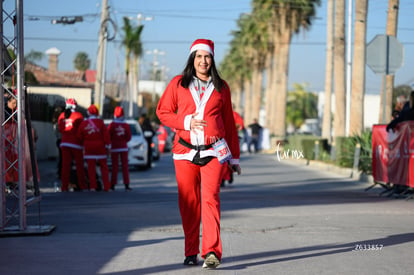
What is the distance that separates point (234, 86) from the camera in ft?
380

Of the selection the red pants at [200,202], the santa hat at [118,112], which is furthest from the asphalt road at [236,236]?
the santa hat at [118,112]

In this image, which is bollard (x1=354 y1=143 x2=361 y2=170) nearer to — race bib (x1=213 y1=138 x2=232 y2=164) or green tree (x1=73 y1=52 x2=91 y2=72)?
race bib (x1=213 y1=138 x2=232 y2=164)

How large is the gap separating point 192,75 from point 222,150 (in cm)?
73

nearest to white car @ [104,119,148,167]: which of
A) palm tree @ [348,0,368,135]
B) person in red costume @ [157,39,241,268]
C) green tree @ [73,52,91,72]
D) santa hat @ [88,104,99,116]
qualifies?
palm tree @ [348,0,368,135]

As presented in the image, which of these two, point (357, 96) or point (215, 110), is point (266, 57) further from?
point (215, 110)

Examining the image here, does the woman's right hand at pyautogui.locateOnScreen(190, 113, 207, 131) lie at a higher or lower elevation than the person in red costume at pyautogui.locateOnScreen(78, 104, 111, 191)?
higher

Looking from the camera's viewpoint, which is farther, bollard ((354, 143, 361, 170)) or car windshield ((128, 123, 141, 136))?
car windshield ((128, 123, 141, 136))

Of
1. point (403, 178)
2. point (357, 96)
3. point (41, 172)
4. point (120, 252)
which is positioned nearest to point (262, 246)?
point (120, 252)

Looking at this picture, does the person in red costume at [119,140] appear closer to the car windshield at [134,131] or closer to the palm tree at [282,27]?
the car windshield at [134,131]

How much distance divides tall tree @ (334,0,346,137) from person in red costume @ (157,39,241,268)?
2748 centimetres

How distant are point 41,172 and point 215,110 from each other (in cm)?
1796

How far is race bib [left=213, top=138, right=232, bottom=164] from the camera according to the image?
23.1 ft

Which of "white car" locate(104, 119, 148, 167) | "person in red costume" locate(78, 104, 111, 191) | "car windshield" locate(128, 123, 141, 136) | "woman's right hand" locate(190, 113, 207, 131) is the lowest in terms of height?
"white car" locate(104, 119, 148, 167)

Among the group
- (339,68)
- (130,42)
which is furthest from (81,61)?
(339,68)
